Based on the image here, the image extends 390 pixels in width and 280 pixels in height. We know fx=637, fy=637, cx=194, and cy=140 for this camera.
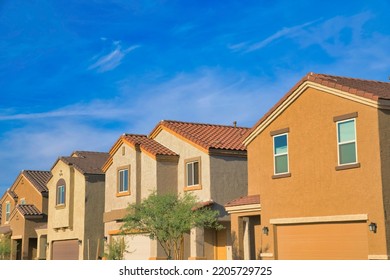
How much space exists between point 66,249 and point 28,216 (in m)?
5.80

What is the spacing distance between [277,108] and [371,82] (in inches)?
174

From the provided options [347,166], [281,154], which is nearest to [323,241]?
[347,166]

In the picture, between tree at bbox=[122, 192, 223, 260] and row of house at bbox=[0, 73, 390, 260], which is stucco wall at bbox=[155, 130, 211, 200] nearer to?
row of house at bbox=[0, 73, 390, 260]

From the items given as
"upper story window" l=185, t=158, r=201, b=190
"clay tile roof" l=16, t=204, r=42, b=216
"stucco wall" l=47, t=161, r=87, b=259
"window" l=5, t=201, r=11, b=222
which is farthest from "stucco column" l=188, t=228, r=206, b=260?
"window" l=5, t=201, r=11, b=222

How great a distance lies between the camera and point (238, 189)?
30859mm

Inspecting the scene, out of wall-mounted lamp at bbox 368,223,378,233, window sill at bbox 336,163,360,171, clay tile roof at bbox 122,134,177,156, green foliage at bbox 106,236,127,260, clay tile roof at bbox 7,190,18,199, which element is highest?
clay tile roof at bbox 122,134,177,156

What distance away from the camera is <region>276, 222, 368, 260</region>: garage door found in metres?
21.4

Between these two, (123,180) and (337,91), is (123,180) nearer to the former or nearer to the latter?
(123,180)

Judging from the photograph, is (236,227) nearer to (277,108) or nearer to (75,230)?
(277,108)

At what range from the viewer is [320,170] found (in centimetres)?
2275

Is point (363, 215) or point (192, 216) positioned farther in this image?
point (192, 216)

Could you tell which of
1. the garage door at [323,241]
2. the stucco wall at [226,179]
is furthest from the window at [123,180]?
the garage door at [323,241]
